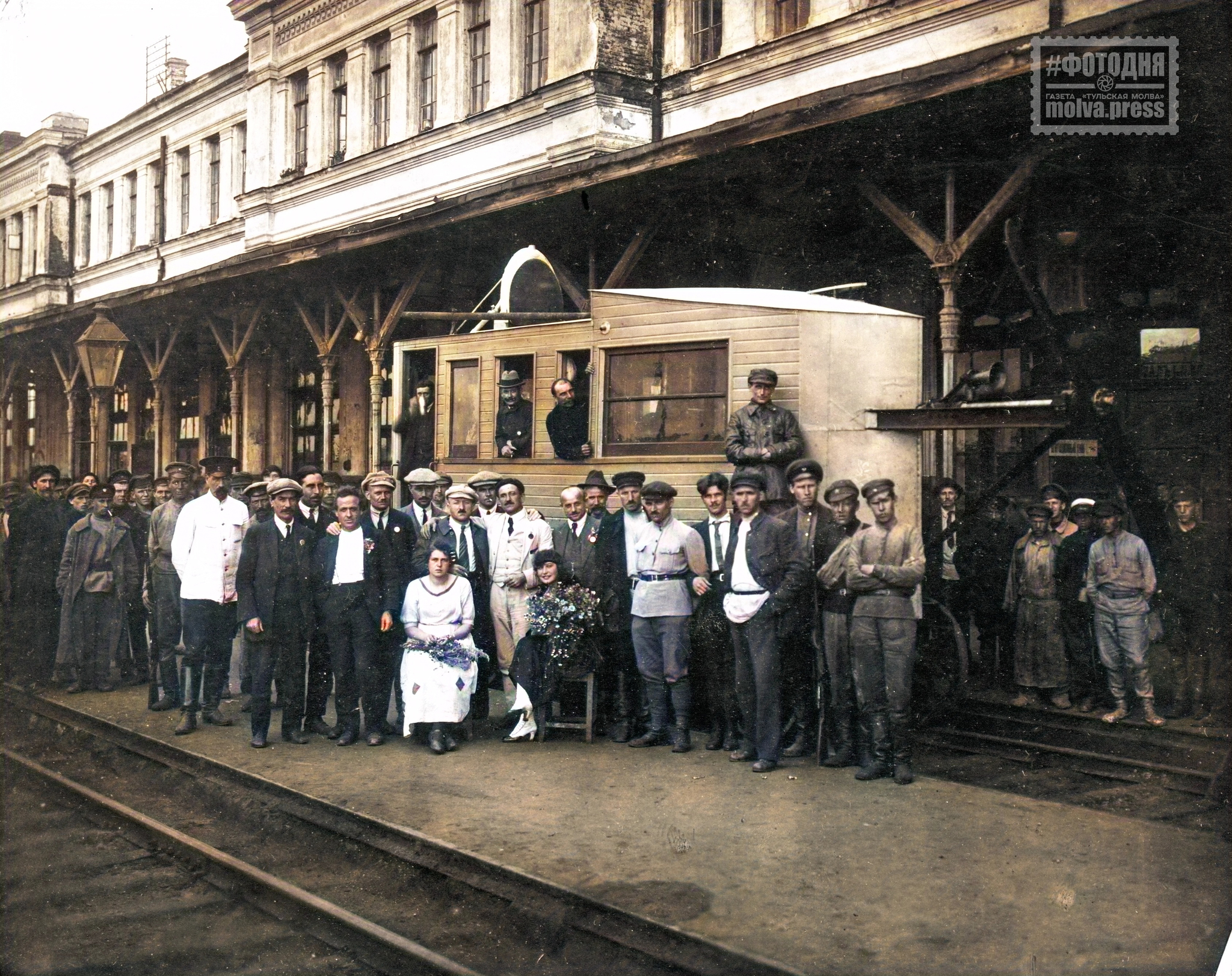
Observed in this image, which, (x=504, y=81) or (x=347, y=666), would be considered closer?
(x=347, y=666)

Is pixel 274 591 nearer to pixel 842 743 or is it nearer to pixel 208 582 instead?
pixel 208 582

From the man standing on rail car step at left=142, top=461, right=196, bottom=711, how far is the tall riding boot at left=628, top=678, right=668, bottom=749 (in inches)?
173

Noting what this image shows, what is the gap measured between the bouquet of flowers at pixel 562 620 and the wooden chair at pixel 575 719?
9.6 inches

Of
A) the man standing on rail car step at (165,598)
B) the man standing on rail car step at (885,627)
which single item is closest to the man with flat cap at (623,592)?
the man standing on rail car step at (885,627)

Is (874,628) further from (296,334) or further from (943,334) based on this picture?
(296,334)

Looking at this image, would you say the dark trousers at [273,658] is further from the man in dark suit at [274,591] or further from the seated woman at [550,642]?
the seated woman at [550,642]

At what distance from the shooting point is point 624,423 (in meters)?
9.04

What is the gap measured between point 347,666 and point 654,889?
3.74 meters

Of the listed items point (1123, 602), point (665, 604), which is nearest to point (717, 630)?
point (665, 604)

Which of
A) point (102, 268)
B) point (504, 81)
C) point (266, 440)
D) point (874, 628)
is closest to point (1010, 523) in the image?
point (874, 628)

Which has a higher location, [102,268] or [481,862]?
[102,268]

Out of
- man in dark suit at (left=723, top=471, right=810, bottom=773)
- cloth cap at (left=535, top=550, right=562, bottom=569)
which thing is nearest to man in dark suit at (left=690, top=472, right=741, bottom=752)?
man in dark suit at (left=723, top=471, right=810, bottom=773)

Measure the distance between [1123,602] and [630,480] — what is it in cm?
368

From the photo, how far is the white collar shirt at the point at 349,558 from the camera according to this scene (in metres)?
8.17
